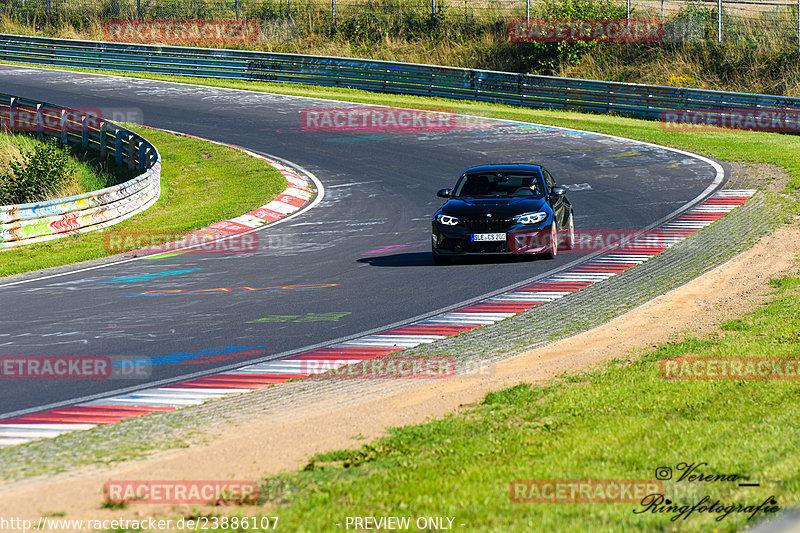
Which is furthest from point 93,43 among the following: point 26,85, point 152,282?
point 152,282

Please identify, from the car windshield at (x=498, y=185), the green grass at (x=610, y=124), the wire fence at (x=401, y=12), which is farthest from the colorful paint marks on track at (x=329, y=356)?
the wire fence at (x=401, y=12)

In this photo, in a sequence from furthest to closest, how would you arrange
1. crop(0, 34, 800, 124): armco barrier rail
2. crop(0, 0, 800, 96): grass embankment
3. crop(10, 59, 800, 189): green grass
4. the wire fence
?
1. the wire fence
2. crop(0, 0, 800, 96): grass embankment
3. crop(0, 34, 800, 124): armco barrier rail
4. crop(10, 59, 800, 189): green grass

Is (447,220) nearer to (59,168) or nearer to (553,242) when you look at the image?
(553,242)

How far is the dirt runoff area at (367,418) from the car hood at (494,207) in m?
3.07

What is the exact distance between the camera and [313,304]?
42.5ft

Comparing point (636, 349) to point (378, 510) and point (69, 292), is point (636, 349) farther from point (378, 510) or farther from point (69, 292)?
point (69, 292)

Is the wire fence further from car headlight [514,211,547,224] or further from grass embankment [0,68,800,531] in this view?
grass embankment [0,68,800,531]

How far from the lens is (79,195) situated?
20250 mm

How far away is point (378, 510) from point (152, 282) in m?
9.96

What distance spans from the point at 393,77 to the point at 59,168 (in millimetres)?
17947

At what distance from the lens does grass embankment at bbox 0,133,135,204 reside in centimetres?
2528

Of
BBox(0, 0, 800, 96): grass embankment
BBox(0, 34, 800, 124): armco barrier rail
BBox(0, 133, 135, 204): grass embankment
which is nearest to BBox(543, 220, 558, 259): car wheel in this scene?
BBox(0, 133, 135, 204): grass embankment

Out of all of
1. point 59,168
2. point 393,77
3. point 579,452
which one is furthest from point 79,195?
point 393,77

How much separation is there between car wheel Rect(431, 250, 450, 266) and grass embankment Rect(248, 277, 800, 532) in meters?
6.44
